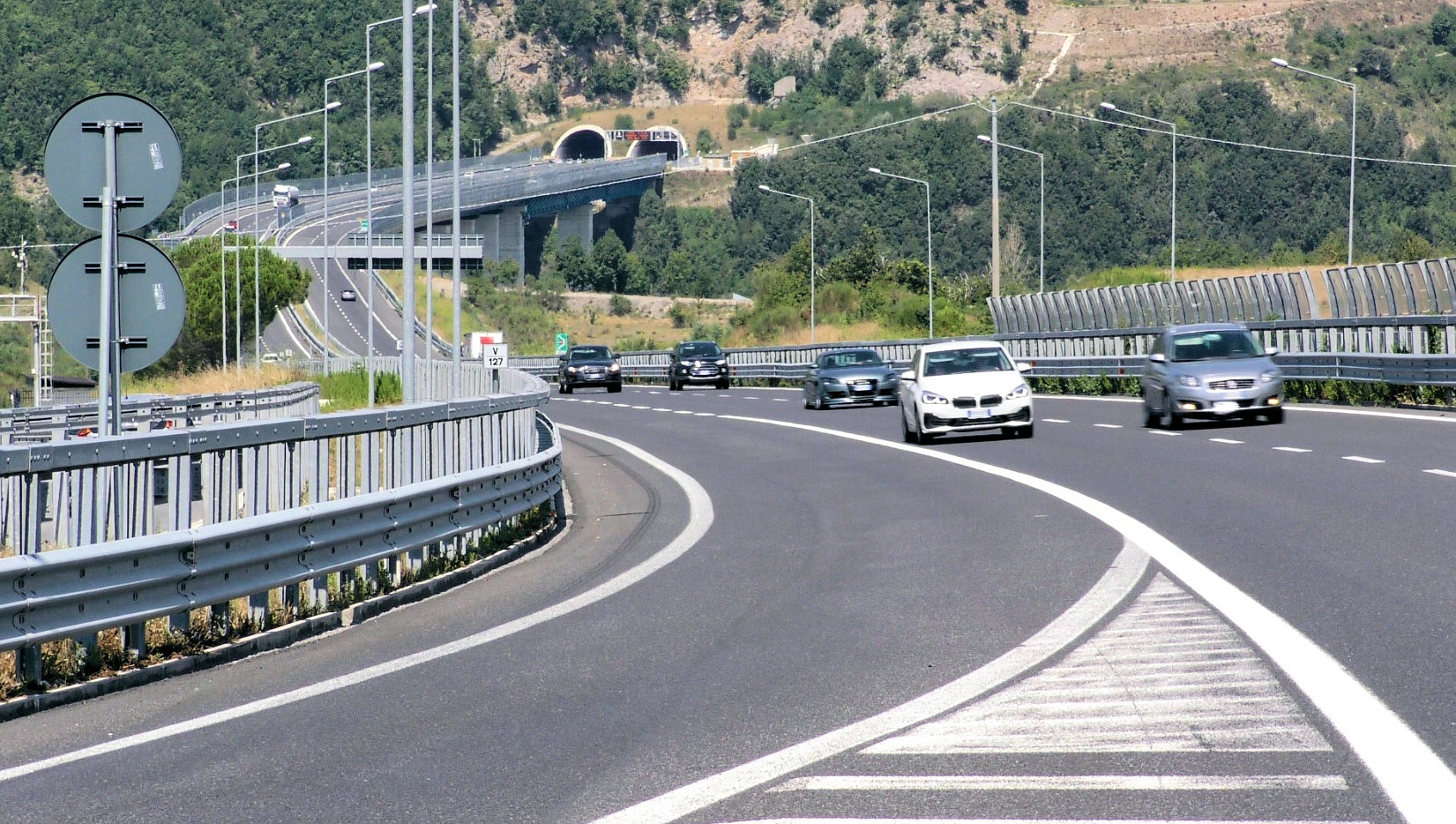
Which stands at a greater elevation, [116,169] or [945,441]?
[116,169]

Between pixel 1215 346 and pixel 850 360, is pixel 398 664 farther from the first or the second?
pixel 850 360

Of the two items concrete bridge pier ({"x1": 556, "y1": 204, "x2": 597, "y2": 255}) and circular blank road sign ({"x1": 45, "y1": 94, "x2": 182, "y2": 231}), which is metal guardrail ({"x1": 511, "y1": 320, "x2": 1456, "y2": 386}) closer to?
circular blank road sign ({"x1": 45, "y1": 94, "x2": 182, "y2": 231})

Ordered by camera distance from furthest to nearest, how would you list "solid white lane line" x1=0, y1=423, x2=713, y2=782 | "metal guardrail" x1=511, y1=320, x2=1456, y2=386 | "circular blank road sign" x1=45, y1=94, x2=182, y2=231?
"metal guardrail" x1=511, y1=320, x2=1456, y2=386
"circular blank road sign" x1=45, y1=94, x2=182, y2=231
"solid white lane line" x1=0, y1=423, x2=713, y2=782

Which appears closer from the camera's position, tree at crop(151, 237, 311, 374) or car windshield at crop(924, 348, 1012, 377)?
car windshield at crop(924, 348, 1012, 377)

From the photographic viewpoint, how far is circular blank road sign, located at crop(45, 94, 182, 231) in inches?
434

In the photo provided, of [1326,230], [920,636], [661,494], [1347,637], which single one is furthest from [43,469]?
[1326,230]

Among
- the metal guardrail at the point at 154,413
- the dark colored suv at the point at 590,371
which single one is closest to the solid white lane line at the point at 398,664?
the metal guardrail at the point at 154,413

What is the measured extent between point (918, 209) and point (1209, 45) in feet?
165

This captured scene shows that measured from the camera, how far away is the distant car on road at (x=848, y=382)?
40031 millimetres

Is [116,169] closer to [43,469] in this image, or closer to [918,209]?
[43,469]

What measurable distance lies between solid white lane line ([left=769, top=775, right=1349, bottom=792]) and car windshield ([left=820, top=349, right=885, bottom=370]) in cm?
3418

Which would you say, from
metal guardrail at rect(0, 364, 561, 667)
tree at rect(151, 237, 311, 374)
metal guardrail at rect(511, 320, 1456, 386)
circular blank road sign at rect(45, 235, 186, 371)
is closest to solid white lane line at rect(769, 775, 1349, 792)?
metal guardrail at rect(0, 364, 561, 667)

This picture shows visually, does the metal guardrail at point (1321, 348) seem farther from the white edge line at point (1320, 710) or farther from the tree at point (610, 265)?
the tree at point (610, 265)

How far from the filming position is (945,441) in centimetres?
2781
